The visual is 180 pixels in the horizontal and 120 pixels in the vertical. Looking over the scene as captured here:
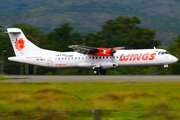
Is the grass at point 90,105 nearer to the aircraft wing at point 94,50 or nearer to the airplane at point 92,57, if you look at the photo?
the aircraft wing at point 94,50

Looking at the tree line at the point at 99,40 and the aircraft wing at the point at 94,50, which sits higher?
the tree line at the point at 99,40

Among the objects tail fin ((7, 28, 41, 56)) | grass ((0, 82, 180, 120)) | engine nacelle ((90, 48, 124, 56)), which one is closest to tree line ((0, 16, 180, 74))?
tail fin ((7, 28, 41, 56))

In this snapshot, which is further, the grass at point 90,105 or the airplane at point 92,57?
the airplane at point 92,57

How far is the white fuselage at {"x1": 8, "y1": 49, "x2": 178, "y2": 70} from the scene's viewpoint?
24516 mm

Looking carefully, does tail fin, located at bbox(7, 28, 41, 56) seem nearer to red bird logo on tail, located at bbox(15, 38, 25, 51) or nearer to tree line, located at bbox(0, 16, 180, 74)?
red bird logo on tail, located at bbox(15, 38, 25, 51)

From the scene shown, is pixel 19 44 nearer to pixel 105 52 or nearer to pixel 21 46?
pixel 21 46

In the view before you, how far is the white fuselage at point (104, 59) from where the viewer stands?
24.5 metres

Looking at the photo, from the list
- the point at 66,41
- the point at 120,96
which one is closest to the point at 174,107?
the point at 120,96

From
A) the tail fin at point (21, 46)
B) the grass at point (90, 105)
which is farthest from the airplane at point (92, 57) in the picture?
the grass at point (90, 105)

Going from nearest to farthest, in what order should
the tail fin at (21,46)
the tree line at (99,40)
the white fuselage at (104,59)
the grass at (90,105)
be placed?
the grass at (90,105) → the white fuselage at (104,59) → the tail fin at (21,46) → the tree line at (99,40)

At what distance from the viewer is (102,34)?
57531 mm

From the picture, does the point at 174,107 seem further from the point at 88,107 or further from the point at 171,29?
the point at 171,29

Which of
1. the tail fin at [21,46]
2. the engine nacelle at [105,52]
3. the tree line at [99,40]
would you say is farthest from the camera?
the tree line at [99,40]

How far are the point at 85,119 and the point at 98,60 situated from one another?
18961 mm
